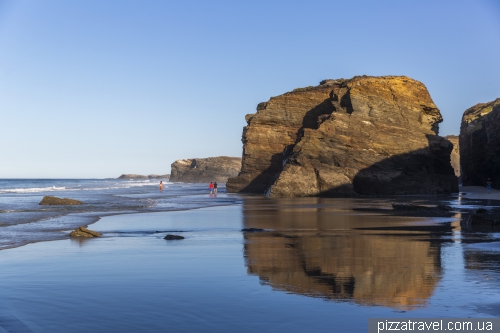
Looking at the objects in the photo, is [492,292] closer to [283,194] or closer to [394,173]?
[283,194]

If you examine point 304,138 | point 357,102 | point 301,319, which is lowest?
point 301,319

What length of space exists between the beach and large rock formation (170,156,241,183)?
12574 centimetres

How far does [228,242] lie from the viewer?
15023 millimetres

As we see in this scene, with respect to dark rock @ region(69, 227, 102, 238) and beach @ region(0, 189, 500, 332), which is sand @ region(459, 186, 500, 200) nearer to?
beach @ region(0, 189, 500, 332)

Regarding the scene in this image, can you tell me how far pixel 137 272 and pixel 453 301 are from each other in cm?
553

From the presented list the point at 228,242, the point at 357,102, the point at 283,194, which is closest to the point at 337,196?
the point at 283,194

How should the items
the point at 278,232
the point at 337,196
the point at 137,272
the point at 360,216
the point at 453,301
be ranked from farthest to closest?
1. the point at 337,196
2. the point at 360,216
3. the point at 278,232
4. the point at 137,272
5. the point at 453,301

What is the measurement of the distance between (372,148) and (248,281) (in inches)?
1665

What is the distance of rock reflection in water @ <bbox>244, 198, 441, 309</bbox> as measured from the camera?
837 centimetres

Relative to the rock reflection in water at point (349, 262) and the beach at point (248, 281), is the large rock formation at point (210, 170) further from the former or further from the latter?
the beach at point (248, 281)

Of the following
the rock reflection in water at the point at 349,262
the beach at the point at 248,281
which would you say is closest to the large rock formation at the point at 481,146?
the rock reflection in water at the point at 349,262

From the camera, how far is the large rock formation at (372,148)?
47.7 metres

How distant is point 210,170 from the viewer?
142 metres

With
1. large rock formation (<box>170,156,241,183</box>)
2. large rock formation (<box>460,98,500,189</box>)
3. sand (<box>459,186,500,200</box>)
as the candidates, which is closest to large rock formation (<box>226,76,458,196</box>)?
sand (<box>459,186,500,200</box>)
